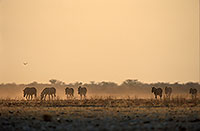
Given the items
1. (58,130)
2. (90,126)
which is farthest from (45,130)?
(90,126)

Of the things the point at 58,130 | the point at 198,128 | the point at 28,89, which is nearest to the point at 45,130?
the point at 58,130

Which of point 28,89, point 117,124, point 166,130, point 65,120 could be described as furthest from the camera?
point 28,89

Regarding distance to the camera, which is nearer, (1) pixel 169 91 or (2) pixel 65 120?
(2) pixel 65 120

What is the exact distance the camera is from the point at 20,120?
2675 cm

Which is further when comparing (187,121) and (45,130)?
(187,121)

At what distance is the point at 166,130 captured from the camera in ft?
72.3

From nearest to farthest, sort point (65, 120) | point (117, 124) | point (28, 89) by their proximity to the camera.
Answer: point (117, 124) < point (65, 120) < point (28, 89)

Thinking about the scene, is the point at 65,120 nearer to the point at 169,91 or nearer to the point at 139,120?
the point at 139,120

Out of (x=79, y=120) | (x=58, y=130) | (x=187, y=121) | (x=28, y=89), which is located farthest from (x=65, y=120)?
(x=28, y=89)

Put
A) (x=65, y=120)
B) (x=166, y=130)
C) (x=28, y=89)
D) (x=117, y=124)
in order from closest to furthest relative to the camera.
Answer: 1. (x=166, y=130)
2. (x=117, y=124)
3. (x=65, y=120)
4. (x=28, y=89)

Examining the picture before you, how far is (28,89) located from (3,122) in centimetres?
5123

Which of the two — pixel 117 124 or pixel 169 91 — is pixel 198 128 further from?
pixel 169 91

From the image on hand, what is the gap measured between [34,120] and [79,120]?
2499 mm

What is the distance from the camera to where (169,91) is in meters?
80.5
